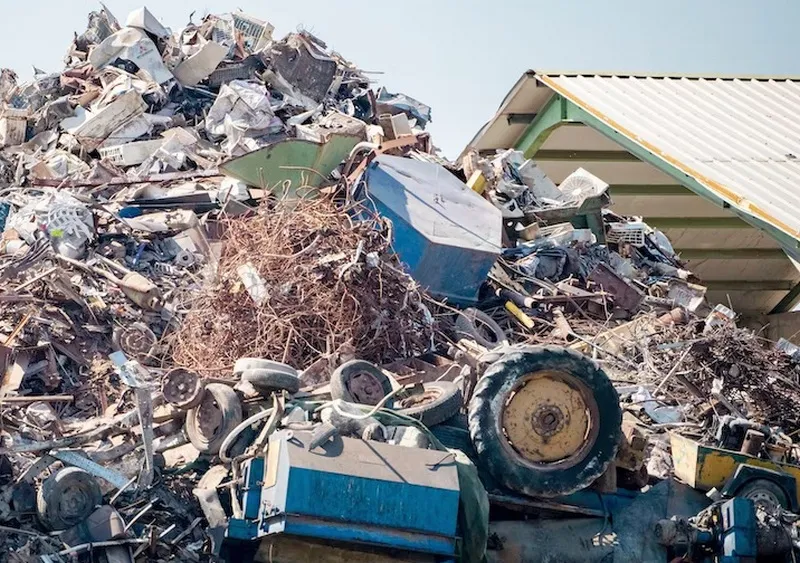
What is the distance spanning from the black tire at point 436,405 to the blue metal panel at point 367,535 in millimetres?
945

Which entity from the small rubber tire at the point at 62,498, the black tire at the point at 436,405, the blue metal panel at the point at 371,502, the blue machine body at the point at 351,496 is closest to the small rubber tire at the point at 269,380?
the black tire at the point at 436,405

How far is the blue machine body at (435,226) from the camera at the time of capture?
9.05 meters

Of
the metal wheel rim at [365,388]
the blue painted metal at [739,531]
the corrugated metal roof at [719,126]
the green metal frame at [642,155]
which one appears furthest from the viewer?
the corrugated metal roof at [719,126]

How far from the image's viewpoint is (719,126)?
11977mm

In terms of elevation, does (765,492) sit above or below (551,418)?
below

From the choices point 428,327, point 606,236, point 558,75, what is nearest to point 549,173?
point 558,75

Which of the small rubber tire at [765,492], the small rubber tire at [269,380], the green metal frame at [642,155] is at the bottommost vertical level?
the small rubber tire at [765,492]

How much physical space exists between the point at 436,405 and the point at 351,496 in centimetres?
122

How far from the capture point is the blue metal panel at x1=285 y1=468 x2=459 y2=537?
503cm

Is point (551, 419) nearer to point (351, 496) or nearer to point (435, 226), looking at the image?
point (351, 496)

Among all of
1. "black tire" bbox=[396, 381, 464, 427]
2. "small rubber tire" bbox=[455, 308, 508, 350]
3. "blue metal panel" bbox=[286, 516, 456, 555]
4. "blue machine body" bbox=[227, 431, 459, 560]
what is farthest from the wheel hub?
"small rubber tire" bbox=[455, 308, 508, 350]

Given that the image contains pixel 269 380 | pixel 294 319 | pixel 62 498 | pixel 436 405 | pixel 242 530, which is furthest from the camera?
pixel 294 319

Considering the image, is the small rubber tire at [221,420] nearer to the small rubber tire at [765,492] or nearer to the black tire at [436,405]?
the black tire at [436,405]

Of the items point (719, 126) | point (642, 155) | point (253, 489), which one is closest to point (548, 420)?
point (253, 489)
